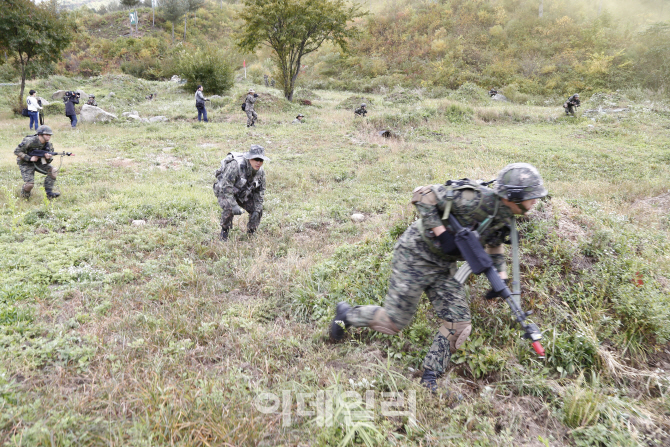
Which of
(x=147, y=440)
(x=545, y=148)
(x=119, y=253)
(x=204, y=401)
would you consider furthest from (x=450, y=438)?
(x=545, y=148)

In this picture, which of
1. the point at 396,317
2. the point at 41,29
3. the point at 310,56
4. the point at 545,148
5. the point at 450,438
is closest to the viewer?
the point at 450,438

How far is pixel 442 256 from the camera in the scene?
2.61 m

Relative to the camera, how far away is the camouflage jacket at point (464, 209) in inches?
99.4

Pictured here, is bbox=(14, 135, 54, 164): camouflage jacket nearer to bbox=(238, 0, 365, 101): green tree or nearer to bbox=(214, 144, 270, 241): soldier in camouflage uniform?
bbox=(214, 144, 270, 241): soldier in camouflage uniform

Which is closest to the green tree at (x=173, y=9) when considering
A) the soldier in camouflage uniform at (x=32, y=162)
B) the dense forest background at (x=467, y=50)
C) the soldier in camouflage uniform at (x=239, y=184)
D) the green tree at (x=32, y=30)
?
the dense forest background at (x=467, y=50)

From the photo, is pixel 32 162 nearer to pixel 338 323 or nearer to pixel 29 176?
pixel 29 176

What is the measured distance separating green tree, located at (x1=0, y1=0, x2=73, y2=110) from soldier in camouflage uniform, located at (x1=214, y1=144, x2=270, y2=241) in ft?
49.3

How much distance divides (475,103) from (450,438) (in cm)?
1878

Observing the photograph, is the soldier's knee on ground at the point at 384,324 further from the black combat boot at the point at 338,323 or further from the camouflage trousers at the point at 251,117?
the camouflage trousers at the point at 251,117

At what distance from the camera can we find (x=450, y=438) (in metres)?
2.12

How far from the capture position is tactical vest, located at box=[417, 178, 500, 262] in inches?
99.3

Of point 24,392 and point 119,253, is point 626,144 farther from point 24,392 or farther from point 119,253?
point 24,392

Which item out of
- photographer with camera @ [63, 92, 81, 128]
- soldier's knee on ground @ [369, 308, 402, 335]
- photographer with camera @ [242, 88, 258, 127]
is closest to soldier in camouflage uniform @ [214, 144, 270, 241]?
soldier's knee on ground @ [369, 308, 402, 335]

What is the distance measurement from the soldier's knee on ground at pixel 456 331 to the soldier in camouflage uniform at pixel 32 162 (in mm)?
6807
